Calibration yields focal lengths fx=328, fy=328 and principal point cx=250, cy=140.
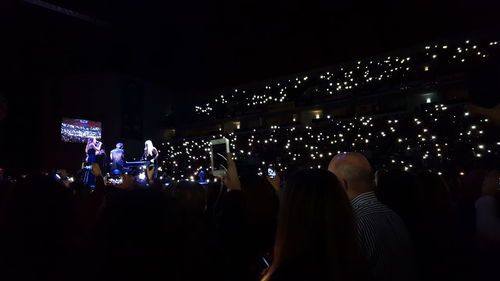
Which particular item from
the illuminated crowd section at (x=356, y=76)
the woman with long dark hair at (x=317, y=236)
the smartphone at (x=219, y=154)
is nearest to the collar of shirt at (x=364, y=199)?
the woman with long dark hair at (x=317, y=236)

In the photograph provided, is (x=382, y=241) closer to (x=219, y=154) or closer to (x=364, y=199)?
(x=364, y=199)

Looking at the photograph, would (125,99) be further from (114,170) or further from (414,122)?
(414,122)

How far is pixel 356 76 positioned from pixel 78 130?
1836cm

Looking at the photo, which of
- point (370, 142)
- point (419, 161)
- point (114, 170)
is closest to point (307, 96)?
point (370, 142)

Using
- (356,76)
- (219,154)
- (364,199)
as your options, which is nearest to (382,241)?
(364,199)

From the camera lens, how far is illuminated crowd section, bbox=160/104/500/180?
41.1ft

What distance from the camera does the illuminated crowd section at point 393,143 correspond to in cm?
1254

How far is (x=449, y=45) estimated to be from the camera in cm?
1764

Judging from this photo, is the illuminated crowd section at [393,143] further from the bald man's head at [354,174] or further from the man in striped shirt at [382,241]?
the man in striped shirt at [382,241]

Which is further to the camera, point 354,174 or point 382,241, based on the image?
point 354,174

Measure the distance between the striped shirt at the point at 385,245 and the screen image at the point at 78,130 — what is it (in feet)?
70.2

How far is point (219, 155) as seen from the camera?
5.93 meters

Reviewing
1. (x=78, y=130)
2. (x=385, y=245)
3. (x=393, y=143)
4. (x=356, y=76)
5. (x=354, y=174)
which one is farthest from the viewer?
(x=356, y=76)

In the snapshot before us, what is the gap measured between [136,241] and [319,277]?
2.40 ft
